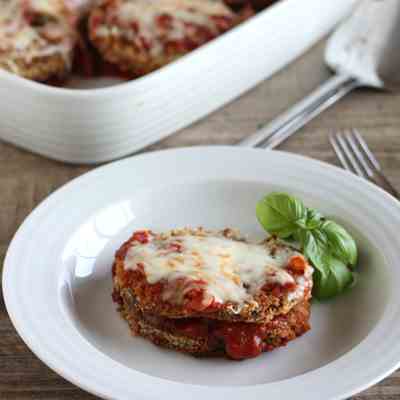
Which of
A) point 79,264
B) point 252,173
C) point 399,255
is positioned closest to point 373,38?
point 252,173

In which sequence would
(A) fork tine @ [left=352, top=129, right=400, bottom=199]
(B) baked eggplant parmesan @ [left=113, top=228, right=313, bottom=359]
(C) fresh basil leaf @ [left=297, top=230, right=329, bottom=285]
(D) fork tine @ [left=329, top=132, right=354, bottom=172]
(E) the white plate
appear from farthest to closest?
(D) fork tine @ [left=329, top=132, right=354, bottom=172] < (A) fork tine @ [left=352, top=129, right=400, bottom=199] < (C) fresh basil leaf @ [left=297, top=230, right=329, bottom=285] < (B) baked eggplant parmesan @ [left=113, top=228, right=313, bottom=359] < (E) the white plate

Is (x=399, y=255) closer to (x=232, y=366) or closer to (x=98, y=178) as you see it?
(x=232, y=366)

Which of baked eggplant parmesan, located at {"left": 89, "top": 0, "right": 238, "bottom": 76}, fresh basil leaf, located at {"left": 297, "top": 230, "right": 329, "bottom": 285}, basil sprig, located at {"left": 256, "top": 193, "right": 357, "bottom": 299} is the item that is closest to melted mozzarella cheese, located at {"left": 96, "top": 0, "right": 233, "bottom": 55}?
baked eggplant parmesan, located at {"left": 89, "top": 0, "right": 238, "bottom": 76}

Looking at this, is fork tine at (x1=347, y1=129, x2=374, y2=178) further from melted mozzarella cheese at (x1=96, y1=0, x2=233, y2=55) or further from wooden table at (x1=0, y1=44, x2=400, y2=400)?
melted mozzarella cheese at (x1=96, y1=0, x2=233, y2=55)

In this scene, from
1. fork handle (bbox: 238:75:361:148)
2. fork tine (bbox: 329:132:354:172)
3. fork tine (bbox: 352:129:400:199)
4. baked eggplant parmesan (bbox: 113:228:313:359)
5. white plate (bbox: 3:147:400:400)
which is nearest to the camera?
white plate (bbox: 3:147:400:400)

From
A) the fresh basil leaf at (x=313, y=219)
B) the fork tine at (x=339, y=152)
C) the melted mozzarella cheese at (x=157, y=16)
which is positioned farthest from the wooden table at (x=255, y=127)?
the fresh basil leaf at (x=313, y=219)

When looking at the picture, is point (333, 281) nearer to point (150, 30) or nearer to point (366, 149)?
point (366, 149)

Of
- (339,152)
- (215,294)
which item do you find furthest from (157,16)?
(215,294)
